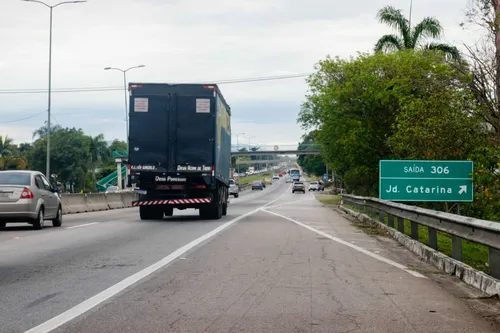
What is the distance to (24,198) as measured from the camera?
19.0 meters

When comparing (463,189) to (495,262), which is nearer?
(495,262)

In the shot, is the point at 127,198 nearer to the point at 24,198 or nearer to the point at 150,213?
the point at 150,213

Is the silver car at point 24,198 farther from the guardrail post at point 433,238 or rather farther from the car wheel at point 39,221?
the guardrail post at point 433,238

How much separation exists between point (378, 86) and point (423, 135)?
18.2m

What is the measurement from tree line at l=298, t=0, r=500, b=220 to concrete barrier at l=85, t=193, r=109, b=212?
13264 mm

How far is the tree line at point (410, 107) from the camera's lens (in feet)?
56.6

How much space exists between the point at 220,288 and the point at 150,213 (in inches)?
643

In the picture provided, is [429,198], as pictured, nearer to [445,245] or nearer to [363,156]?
[445,245]

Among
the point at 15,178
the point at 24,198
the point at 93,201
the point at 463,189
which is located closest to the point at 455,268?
the point at 463,189

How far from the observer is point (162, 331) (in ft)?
21.9

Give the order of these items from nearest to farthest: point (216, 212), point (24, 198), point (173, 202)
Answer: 1. point (24, 198)
2. point (173, 202)
3. point (216, 212)

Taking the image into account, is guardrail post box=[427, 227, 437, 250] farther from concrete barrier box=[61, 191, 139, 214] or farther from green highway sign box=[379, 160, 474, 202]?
concrete barrier box=[61, 191, 139, 214]

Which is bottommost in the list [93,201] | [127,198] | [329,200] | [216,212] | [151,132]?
[329,200]

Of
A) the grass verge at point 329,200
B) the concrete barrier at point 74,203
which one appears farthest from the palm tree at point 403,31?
the concrete barrier at point 74,203
